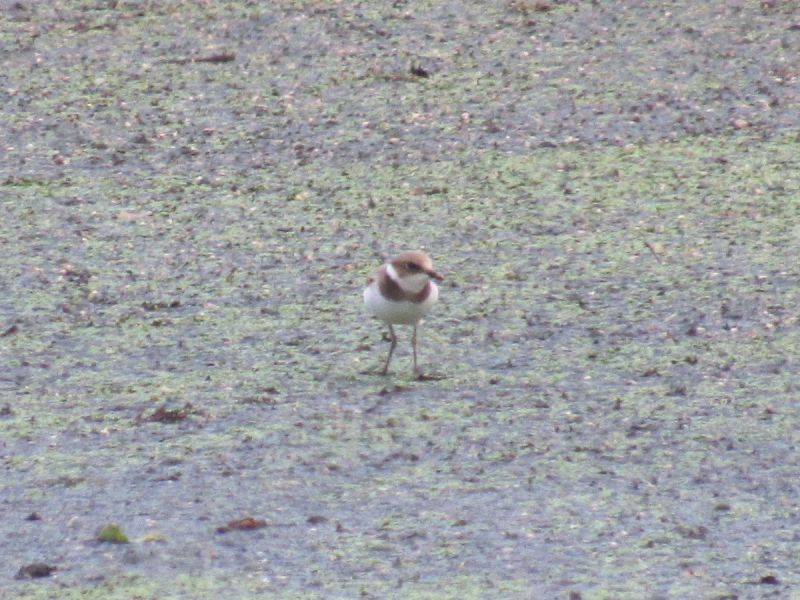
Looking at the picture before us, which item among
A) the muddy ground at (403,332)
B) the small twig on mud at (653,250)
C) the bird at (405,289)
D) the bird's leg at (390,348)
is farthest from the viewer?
the small twig on mud at (653,250)

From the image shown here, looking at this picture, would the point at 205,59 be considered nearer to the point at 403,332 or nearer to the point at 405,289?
the point at 403,332

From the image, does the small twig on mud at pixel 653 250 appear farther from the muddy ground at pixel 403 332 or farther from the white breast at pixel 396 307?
the white breast at pixel 396 307

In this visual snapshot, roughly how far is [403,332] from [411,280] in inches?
25.7

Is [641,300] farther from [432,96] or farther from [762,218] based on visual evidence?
[432,96]

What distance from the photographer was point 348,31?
9922 mm

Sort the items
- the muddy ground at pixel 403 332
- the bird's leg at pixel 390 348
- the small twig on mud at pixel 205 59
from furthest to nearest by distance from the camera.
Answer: the small twig on mud at pixel 205 59 → the bird's leg at pixel 390 348 → the muddy ground at pixel 403 332

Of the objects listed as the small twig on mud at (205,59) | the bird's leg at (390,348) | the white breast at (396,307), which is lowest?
the bird's leg at (390,348)

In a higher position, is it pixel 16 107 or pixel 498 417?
pixel 16 107

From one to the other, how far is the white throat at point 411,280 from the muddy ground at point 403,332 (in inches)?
12.8

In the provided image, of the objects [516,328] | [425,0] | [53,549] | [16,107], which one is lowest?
[53,549]

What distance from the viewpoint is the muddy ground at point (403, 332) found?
163 inches

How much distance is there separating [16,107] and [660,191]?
3538 mm

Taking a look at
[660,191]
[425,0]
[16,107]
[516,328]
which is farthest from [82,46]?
[516,328]

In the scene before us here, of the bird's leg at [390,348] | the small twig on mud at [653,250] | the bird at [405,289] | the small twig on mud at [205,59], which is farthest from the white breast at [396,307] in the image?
the small twig on mud at [205,59]
